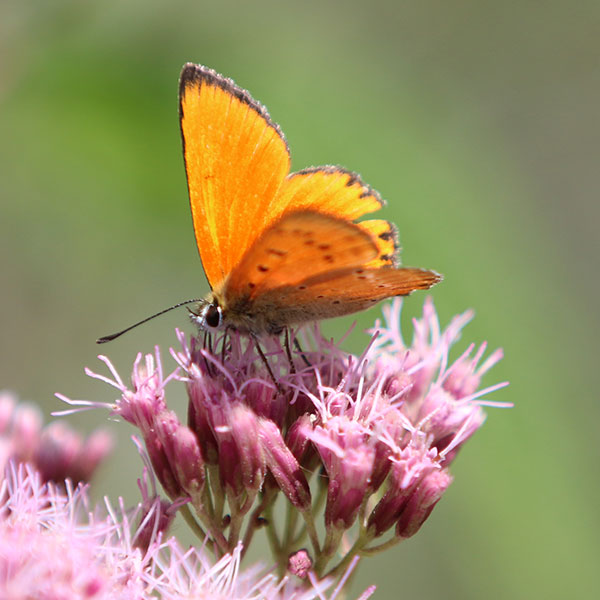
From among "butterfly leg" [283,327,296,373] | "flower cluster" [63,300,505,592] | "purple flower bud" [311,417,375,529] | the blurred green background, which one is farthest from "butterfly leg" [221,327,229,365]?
the blurred green background

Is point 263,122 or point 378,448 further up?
point 263,122

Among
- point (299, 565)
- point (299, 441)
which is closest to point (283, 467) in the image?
point (299, 441)

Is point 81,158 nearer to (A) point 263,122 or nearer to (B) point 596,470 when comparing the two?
(A) point 263,122

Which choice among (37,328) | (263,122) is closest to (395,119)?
(263,122)

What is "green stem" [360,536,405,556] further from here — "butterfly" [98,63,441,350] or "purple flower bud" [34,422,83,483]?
"purple flower bud" [34,422,83,483]

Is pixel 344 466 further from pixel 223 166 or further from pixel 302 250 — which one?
pixel 223 166

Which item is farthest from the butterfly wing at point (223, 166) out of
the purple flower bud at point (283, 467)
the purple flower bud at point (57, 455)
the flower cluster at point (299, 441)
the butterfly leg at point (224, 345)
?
the purple flower bud at point (57, 455)

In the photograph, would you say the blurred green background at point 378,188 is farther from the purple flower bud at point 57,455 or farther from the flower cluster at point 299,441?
the flower cluster at point 299,441

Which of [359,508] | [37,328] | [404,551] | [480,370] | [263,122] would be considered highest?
[263,122]
